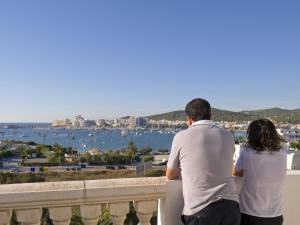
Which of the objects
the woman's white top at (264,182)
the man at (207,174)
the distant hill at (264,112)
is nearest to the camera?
the man at (207,174)

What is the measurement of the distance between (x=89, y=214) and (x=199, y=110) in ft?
4.50

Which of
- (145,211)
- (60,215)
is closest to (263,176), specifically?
(145,211)

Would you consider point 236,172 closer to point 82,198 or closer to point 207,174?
point 207,174

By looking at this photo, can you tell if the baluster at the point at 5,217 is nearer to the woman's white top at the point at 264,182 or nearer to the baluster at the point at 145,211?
the baluster at the point at 145,211

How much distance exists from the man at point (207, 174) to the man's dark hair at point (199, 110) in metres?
0.06

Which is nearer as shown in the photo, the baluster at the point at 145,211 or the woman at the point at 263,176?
the woman at the point at 263,176

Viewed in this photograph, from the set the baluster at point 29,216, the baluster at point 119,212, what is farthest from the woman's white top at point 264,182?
the baluster at point 29,216

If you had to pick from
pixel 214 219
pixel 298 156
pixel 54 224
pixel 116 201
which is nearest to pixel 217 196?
pixel 214 219

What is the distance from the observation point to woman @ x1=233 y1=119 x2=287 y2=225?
344cm

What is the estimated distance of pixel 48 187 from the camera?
3361 mm

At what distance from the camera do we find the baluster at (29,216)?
322 centimetres

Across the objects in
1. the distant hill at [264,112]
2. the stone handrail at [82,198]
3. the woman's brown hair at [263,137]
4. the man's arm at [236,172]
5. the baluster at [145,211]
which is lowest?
the baluster at [145,211]

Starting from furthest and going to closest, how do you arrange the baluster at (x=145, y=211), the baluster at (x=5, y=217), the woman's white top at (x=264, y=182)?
1. the baluster at (x=145, y=211)
2. the woman's white top at (x=264, y=182)
3. the baluster at (x=5, y=217)

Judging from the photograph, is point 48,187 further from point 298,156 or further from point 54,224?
point 298,156
